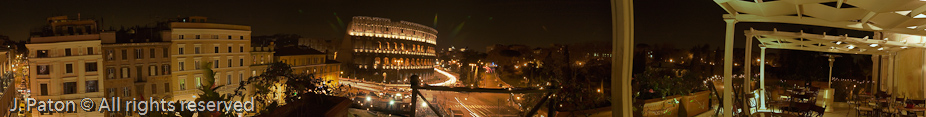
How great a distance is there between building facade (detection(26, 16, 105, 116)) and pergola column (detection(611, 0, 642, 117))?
398 cm

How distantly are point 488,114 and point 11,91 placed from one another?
16.4 ft

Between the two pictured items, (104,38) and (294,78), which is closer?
(294,78)

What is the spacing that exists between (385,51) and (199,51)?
12.3 metres

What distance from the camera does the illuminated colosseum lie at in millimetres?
12961

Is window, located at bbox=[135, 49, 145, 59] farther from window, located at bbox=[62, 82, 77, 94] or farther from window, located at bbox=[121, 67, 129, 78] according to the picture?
window, located at bbox=[62, 82, 77, 94]

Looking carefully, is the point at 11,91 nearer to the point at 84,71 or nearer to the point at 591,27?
the point at 84,71

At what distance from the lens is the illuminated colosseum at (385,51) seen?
13.0m

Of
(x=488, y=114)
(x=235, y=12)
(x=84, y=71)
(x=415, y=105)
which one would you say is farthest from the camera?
(x=235, y=12)

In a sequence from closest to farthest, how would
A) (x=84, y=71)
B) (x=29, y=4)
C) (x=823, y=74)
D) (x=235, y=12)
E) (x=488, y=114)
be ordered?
Result: (x=488, y=114) → (x=29, y=4) → (x=84, y=71) → (x=235, y=12) → (x=823, y=74)

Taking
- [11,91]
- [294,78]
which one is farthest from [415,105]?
[11,91]

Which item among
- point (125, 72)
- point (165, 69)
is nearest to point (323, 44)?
point (165, 69)

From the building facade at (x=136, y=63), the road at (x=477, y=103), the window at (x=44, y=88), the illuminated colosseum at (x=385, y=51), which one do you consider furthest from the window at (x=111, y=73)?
the illuminated colosseum at (x=385, y=51)

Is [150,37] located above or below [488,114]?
above

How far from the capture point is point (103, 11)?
5.00 metres
